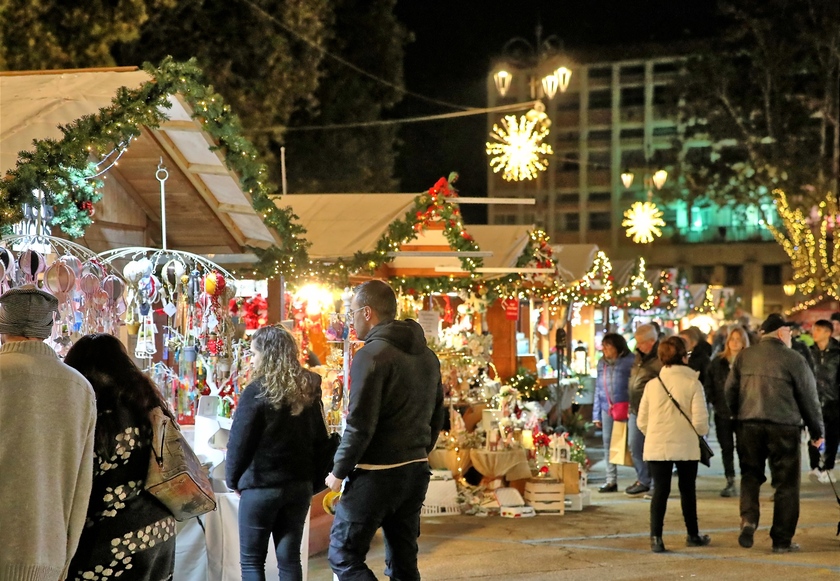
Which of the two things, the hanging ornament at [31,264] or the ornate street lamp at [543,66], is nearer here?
the hanging ornament at [31,264]

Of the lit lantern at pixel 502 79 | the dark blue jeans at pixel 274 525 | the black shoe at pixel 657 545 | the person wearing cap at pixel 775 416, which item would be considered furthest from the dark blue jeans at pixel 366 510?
the lit lantern at pixel 502 79

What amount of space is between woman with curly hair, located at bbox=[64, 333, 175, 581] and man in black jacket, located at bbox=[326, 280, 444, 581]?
1183 millimetres

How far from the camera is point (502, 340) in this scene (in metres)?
16.5

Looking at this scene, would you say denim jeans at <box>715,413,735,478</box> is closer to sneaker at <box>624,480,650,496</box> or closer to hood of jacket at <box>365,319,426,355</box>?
sneaker at <box>624,480,650,496</box>

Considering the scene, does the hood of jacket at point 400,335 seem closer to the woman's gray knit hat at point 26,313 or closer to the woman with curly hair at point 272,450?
the woman with curly hair at point 272,450

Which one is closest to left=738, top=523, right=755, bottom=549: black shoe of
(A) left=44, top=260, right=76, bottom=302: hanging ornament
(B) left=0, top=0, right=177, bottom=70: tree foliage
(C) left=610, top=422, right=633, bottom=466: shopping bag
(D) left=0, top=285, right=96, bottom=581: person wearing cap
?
→ (C) left=610, top=422, right=633, bottom=466: shopping bag

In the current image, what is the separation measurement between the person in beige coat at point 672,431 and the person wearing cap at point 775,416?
1.06 feet

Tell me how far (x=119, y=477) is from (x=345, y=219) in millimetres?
8057

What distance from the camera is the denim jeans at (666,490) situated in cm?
761

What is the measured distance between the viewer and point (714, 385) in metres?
11.3

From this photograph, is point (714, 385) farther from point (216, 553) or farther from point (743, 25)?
point (743, 25)

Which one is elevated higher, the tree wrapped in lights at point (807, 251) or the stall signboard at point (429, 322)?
the tree wrapped in lights at point (807, 251)

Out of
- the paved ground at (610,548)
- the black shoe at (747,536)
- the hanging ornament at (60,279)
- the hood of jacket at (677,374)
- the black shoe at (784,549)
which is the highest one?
the hanging ornament at (60,279)

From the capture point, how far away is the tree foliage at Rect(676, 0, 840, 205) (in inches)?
1250
